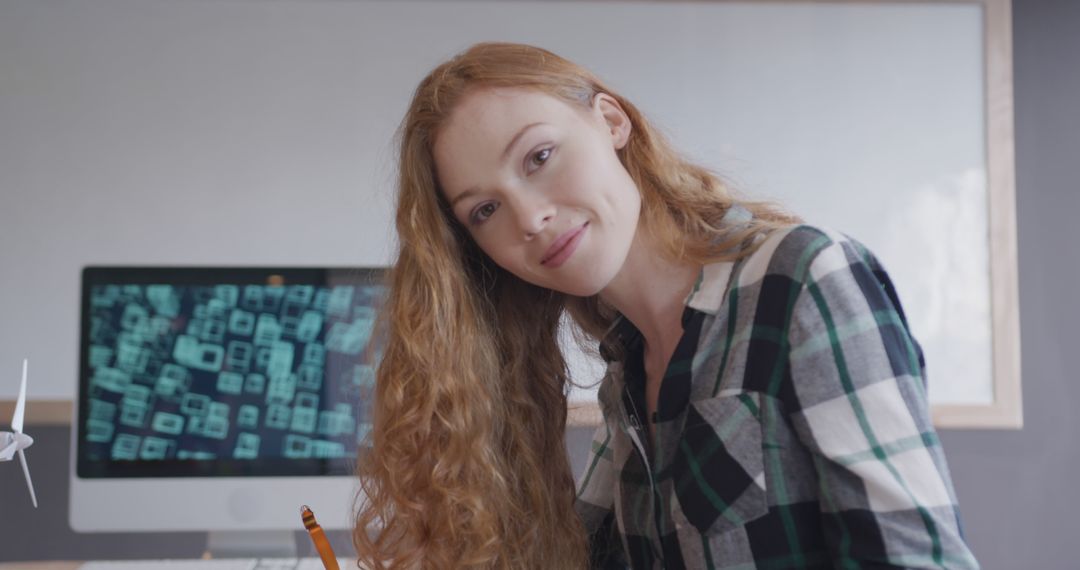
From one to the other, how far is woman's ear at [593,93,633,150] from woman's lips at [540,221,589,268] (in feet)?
0.48

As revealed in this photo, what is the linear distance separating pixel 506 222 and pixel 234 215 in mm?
1451

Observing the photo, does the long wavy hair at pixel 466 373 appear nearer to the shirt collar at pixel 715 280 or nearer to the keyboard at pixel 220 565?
the shirt collar at pixel 715 280

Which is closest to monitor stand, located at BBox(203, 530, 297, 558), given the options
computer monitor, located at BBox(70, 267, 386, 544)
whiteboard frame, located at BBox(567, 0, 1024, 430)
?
computer monitor, located at BBox(70, 267, 386, 544)

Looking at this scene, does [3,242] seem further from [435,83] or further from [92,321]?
[435,83]

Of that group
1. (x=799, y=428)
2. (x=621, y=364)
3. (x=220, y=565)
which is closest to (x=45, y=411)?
(x=220, y=565)

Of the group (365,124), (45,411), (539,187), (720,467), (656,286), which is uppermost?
(365,124)

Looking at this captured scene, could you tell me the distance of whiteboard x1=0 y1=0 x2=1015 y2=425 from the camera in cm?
225

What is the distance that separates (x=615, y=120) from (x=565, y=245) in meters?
0.19

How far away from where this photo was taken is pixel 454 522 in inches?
42.3

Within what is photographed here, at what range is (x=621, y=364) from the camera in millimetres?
1151

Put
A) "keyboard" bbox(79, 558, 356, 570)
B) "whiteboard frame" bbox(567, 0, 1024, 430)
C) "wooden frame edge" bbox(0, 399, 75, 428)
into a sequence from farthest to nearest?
1. "whiteboard frame" bbox(567, 0, 1024, 430)
2. "wooden frame edge" bbox(0, 399, 75, 428)
3. "keyboard" bbox(79, 558, 356, 570)

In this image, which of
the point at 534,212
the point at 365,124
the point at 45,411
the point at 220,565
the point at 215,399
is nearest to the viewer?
the point at 534,212

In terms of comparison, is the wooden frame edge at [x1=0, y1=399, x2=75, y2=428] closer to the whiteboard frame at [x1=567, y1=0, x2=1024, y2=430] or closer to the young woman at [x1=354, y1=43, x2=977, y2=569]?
the young woman at [x1=354, y1=43, x2=977, y2=569]

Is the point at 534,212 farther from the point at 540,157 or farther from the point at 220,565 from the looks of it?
the point at 220,565
